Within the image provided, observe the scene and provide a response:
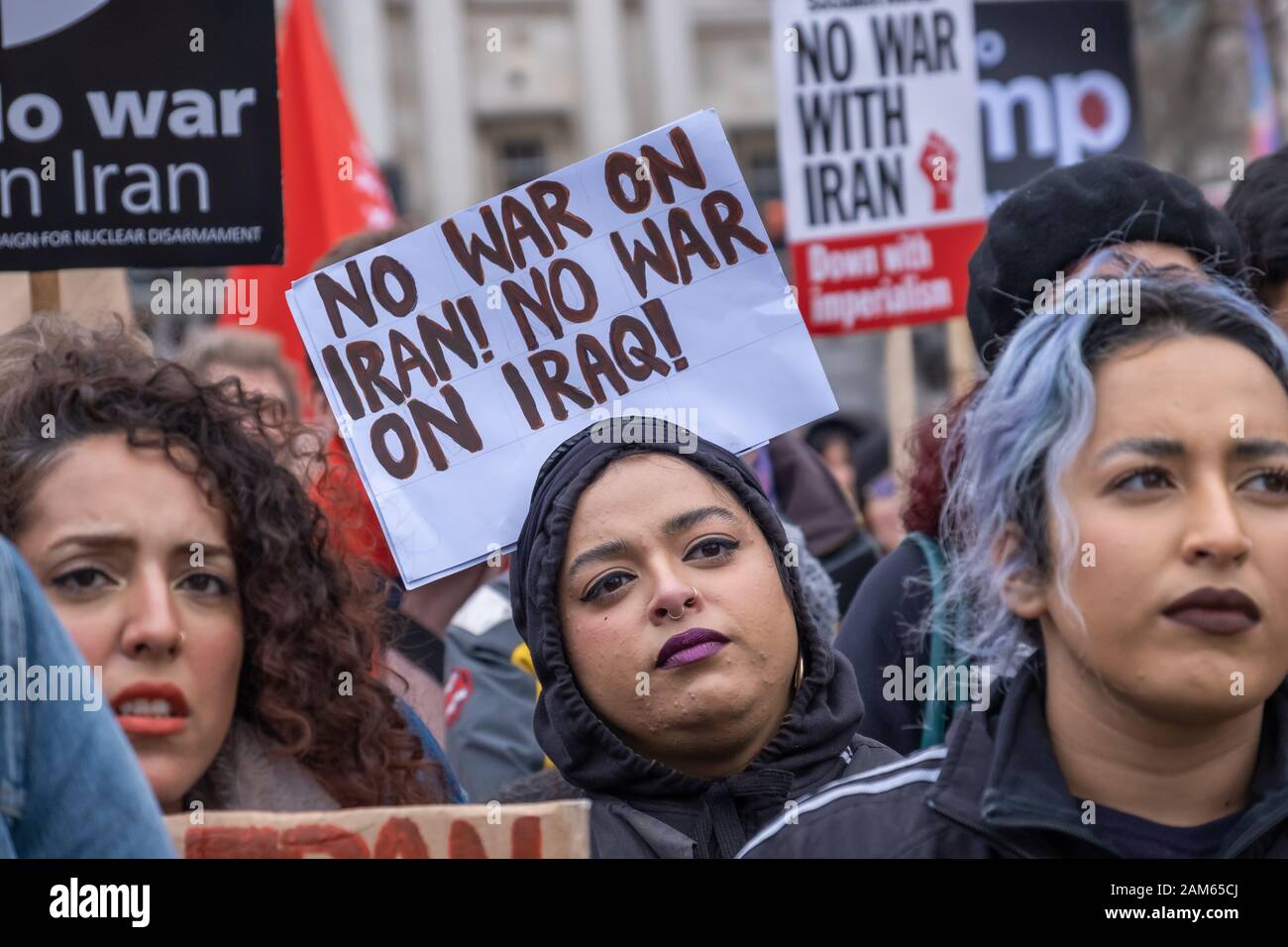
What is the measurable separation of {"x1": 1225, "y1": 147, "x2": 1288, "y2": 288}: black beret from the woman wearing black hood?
3.94 ft

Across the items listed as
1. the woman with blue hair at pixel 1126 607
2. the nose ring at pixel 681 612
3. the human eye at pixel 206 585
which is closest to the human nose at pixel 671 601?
the nose ring at pixel 681 612

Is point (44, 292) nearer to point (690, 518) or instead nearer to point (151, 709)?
point (151, 709)

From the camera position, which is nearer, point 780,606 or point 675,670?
point 675,670

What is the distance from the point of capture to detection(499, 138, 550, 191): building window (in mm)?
30484

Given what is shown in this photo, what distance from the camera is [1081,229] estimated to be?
308 centimetres

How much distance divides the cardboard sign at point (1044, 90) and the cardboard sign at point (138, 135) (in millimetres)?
3079

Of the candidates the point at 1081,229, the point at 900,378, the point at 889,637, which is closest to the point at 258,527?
the point at 889,637

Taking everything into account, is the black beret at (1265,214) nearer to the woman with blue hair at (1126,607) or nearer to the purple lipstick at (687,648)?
the woman with blue hair at (1126,607)

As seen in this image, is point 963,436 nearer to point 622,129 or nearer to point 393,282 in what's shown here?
point 393,282

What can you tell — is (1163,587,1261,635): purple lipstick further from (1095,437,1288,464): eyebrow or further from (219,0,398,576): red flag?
(219,0,398,576): red flag

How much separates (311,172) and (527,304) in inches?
132
